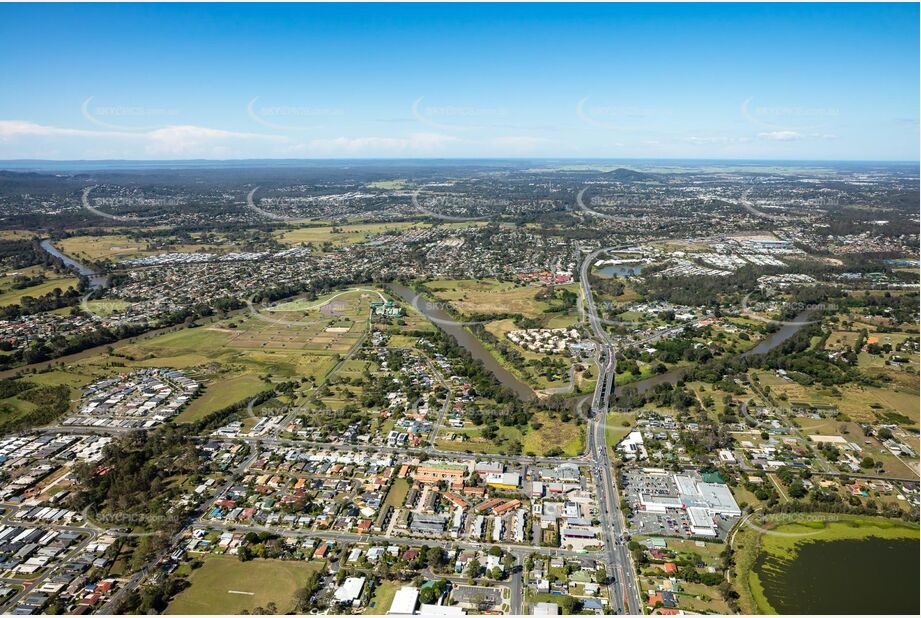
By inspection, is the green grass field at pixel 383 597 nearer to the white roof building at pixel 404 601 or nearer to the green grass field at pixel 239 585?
the white roof building at pixel 404 601

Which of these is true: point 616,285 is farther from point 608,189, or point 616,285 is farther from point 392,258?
point 608,189

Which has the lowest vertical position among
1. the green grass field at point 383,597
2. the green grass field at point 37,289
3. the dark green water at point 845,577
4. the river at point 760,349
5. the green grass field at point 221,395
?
the dark green water at point 845,577

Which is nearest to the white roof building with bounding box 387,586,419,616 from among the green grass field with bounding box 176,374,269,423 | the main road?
the main road

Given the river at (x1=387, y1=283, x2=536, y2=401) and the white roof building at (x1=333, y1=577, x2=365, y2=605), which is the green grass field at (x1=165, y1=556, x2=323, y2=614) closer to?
the white roof building at (x1=333, y1=577, x2=365, y2=605)

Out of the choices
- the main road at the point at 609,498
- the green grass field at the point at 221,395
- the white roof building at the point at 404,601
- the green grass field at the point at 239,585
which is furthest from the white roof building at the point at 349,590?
the green grass field at the point at 221,395

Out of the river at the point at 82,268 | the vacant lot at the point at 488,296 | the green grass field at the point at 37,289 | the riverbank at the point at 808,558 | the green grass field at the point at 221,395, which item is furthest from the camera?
the river at the point at 82,268

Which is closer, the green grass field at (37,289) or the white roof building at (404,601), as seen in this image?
the white roof building at (404,601)

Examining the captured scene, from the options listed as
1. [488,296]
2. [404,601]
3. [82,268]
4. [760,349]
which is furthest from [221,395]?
[82,268]

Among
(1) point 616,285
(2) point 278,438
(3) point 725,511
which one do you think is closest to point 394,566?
(2) point 278,438
